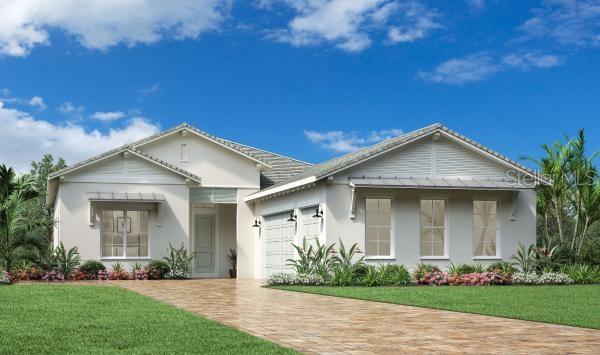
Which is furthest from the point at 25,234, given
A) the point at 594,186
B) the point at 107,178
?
the point at 594,186

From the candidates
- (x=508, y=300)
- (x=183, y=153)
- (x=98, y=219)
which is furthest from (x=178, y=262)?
(x=508, y=300)

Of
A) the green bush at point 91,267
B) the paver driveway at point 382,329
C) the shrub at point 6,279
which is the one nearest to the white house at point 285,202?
the green bush at point 91,267

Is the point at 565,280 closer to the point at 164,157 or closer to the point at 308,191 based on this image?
the point at 308,191

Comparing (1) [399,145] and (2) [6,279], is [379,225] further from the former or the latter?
(2) [6,279]

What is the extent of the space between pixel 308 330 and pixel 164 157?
63.2 ft

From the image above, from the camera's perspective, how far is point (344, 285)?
20.9 metres

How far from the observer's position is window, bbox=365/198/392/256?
22812 mm

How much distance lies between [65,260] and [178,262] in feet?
12.2

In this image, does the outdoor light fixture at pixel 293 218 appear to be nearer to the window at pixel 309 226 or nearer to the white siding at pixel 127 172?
the window at pixel 309 226

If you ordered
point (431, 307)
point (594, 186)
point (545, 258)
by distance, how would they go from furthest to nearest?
point (594, 186) < point (545, 258) < point (431, 307)

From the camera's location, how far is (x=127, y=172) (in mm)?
27047

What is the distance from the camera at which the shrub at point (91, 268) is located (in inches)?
1019

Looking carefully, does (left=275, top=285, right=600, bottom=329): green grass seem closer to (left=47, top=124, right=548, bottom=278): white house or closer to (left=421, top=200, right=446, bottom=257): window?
(left=47, top=124, right=548, bottom=278): white house

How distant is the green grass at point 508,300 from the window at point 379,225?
10.7ft
